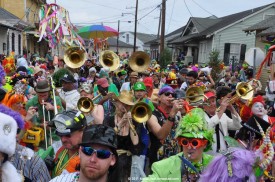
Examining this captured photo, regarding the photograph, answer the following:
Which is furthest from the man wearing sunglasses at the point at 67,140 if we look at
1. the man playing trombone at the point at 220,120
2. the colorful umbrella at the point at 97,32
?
the colorful umbrella at the point at 97,32

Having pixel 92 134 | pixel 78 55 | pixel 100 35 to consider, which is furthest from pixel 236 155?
pixel 100 35

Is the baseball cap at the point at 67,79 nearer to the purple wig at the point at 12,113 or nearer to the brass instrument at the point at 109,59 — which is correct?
the brass instrument at the point at 109,59

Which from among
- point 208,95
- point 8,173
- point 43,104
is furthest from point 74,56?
point 8,173

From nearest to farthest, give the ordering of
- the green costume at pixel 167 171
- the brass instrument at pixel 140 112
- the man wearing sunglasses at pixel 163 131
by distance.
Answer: the green costume at pixel 167 171
the brass instrument at pixel 140 112
the man wearing sunglasses at pixel 163 131

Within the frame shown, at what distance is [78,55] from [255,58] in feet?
14.8

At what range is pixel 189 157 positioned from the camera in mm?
3350

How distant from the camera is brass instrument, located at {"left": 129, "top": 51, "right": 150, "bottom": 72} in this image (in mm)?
7781

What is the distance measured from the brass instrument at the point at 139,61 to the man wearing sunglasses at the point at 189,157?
4.17 meters

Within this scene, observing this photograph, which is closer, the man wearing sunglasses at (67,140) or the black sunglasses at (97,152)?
the black sunglasses at (97,152)

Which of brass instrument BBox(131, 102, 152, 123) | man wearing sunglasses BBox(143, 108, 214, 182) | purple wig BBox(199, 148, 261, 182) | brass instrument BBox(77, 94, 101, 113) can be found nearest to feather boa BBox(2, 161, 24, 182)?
man wearing sunglasses BBox(143, 108, 214, 182)

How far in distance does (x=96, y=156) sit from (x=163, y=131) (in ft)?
6.11

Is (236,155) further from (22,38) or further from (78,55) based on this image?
(22,38)

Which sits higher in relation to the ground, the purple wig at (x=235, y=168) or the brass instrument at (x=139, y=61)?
the brass instrument at (x=139, y=61)

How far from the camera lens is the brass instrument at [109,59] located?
304 inches
